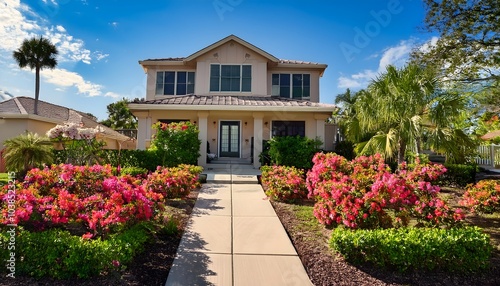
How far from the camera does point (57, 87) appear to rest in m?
11.6

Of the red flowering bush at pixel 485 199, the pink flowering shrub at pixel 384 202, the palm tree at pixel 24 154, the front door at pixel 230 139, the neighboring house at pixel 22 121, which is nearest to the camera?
the pink flowering shrub at pixel 384 202

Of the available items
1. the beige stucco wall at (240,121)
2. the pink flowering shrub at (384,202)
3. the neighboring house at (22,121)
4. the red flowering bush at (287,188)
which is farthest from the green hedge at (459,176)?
the neighboring house at (22,121)

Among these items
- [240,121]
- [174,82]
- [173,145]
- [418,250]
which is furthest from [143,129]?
[418,250]

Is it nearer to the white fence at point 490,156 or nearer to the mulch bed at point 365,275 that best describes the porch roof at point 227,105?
the mulch bed at point 365,275

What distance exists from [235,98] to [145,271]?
462 inches

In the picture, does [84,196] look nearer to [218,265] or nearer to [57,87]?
[218,265]

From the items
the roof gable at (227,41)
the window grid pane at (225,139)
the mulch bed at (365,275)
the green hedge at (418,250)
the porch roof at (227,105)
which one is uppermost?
the roof gable at (227,41)

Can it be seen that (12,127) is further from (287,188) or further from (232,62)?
(287,188)

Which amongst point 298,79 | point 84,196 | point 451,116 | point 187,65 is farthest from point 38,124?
point 451,116

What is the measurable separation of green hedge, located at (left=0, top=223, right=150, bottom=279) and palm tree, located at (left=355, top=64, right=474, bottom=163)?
859cm

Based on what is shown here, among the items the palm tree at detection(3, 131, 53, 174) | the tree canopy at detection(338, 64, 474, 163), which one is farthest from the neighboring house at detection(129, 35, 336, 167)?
the palm tree at detection(3, 131, 53, 174)

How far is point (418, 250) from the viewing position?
3.41 meters

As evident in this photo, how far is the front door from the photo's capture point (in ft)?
48.9

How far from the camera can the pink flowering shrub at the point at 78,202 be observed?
341 centimetres
